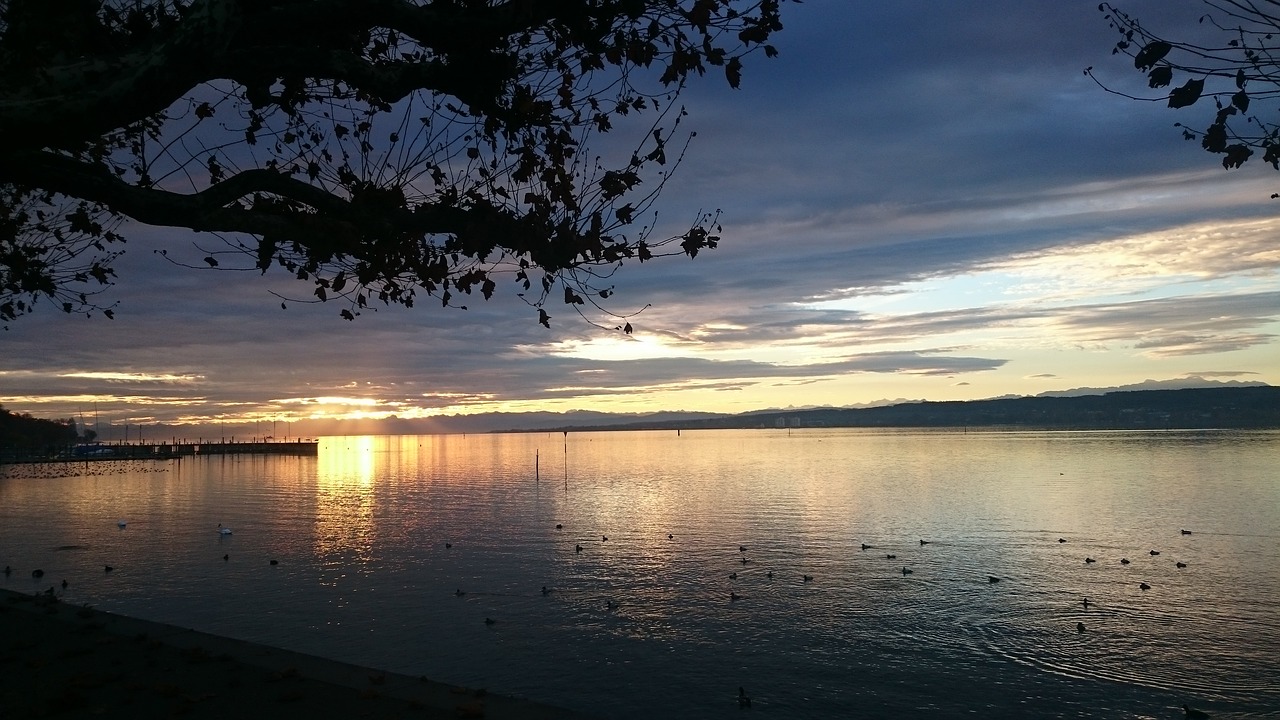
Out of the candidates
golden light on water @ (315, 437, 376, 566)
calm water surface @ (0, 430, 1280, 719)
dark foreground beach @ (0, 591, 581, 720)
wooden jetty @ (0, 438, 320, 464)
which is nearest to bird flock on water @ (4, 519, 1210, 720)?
calm water surface @ (0, 430, 1280, 719)

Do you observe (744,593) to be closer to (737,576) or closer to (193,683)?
(737,576)

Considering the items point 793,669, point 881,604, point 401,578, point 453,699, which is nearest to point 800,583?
point 881,604

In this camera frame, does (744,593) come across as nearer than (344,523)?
Yes

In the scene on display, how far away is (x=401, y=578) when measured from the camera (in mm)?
28234

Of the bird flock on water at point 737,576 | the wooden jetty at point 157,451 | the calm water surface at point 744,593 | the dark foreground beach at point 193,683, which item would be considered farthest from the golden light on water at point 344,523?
the wooden jetty at point 157,451

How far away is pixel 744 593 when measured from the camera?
25.0 meters

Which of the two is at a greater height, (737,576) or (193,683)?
(193,683)

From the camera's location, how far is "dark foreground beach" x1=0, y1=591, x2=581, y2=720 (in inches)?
398

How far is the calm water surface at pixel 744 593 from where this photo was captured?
16.4 meters

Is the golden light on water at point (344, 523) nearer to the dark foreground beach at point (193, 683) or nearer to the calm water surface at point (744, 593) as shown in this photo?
the calm water surface at point (744, 593)

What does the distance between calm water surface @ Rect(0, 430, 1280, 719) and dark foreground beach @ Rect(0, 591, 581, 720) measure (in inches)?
168

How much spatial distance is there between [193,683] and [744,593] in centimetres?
1707

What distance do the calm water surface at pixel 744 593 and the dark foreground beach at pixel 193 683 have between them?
4266 millimetres

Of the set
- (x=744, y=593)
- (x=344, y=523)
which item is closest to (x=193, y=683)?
(x=744, y=593)
